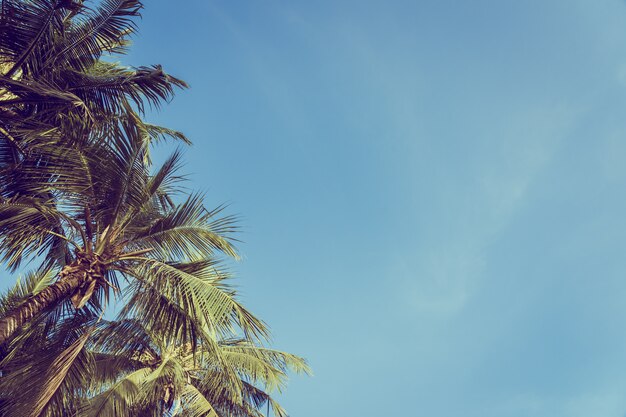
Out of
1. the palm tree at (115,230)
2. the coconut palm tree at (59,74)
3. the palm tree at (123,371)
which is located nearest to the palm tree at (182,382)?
the palm tree at (123,371)

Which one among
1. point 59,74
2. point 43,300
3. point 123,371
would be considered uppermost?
point 59,74

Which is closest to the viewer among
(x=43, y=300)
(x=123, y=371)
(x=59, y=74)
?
(x=43, y=300)

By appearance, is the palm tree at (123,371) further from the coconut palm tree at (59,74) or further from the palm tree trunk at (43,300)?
the coconut palm tree at (59,74)

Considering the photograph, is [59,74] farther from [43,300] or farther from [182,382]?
[182,382]

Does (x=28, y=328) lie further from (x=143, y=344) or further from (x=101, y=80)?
(x=101, y=80)

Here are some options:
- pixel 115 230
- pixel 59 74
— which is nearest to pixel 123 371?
pixel 115 230

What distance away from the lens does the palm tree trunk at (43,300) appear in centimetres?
594

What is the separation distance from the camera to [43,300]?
634cm

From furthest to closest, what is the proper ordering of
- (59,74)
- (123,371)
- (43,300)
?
(123,371), (59,74), (43,300)

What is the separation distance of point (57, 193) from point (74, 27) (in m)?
2.68

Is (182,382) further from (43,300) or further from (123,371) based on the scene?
(43,300)

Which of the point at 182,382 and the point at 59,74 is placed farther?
the point at 182,382

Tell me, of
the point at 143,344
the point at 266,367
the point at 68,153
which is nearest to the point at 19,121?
the point at 68,153

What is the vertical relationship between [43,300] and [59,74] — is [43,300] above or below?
below
